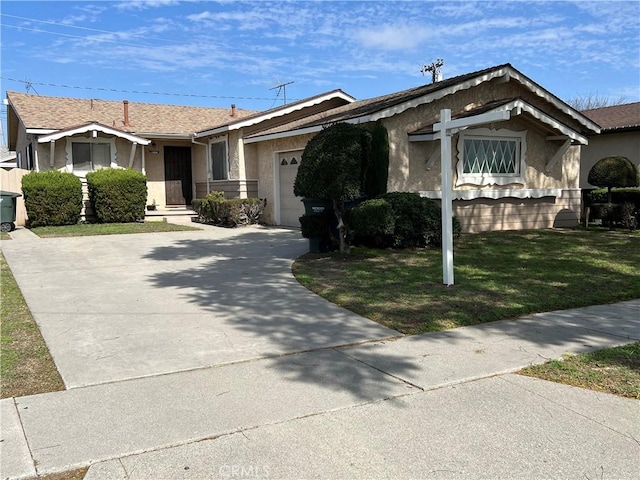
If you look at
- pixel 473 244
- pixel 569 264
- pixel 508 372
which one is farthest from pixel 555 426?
pixel 473 244

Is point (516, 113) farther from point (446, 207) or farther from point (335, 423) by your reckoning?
point (335, 423)

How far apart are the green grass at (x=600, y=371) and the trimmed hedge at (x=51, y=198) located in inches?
635

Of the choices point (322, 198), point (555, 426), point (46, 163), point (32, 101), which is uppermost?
point (32, 101)

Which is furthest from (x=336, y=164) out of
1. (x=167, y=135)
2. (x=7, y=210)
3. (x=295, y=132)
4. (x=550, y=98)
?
(x=167, y=135)

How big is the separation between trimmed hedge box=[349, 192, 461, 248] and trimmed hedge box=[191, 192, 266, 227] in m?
6.72

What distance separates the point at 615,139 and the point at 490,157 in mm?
9544

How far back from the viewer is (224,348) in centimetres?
540

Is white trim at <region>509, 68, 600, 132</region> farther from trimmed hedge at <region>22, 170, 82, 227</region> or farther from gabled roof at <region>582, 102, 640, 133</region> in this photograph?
trimmed hedge at <region>22, 170, 82, 227</region>

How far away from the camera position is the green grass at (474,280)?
22.0 ft

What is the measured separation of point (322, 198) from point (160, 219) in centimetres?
1107

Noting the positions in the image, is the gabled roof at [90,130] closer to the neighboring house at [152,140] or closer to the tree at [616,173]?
the neighboring house at [152,140]

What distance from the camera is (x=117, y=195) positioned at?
59.8 feet

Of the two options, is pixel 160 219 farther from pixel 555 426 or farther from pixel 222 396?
pixel 555 426

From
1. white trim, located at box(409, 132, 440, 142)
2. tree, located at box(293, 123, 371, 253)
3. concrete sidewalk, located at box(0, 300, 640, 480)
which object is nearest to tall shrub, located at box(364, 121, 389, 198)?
white trim, located at box(409, 132, 440, 142)
